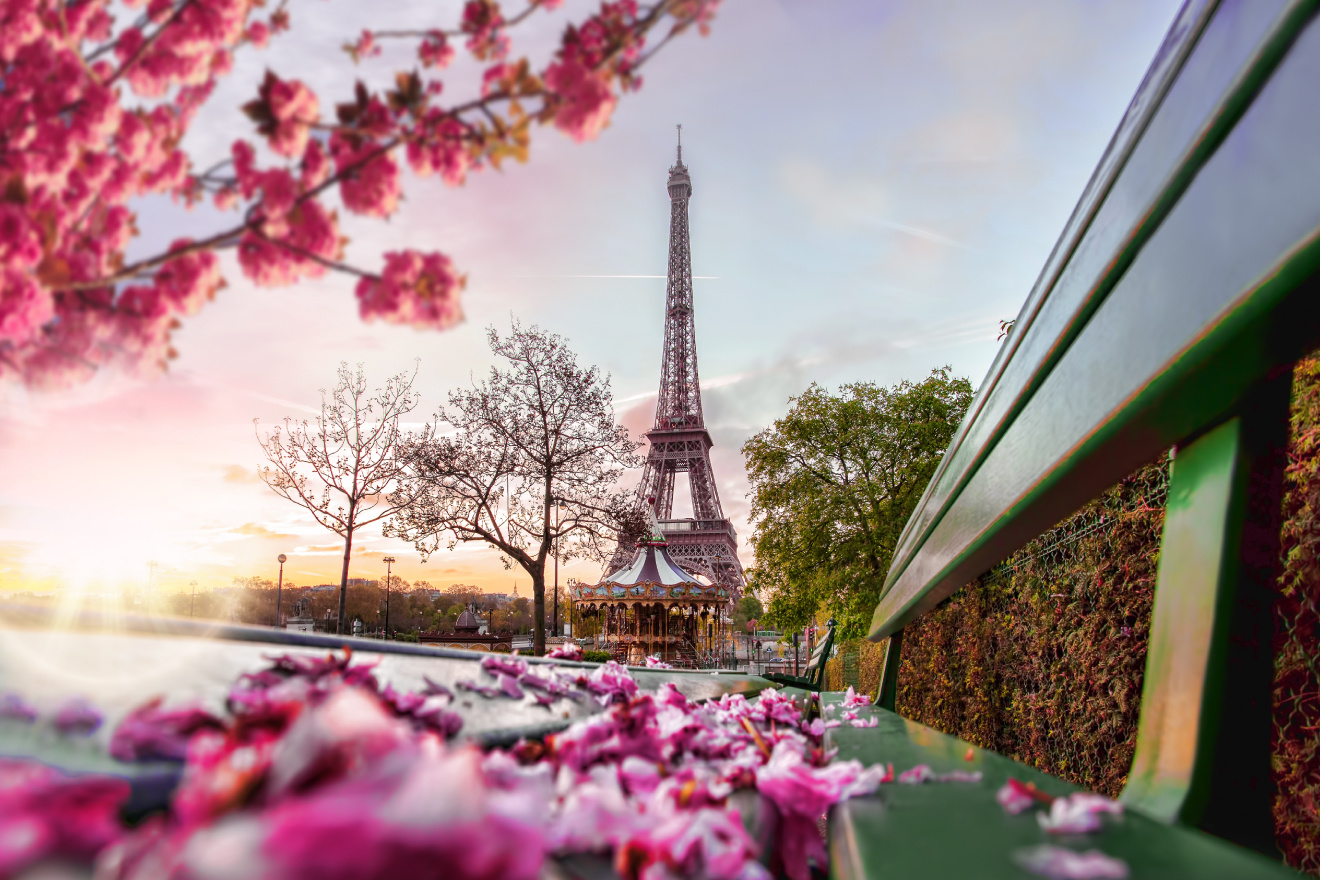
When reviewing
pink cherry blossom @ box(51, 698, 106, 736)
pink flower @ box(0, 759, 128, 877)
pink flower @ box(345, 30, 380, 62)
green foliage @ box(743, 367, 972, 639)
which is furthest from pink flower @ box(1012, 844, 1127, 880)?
green foliage @ box(743, 367, 972, 639)

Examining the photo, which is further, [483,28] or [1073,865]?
[483,28]

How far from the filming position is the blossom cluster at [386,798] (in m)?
0.35

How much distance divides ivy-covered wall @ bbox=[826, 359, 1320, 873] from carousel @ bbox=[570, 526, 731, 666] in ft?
48.2

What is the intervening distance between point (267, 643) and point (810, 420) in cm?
1834

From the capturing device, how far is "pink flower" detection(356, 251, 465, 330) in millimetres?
1144

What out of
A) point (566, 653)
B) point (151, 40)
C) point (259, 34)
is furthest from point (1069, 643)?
point (151, 40)

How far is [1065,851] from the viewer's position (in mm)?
596

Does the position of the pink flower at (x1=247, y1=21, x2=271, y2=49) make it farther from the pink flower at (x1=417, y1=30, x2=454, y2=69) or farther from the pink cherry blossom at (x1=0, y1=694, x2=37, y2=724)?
the pink cherry blossom at (x1=0, y1=694, x2=37, y2=724)

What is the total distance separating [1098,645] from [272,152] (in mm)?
3072

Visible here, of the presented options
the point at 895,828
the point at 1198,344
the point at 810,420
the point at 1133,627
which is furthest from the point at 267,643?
the point at 810,420

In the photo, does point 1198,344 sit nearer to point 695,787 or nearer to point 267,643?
point 695,787

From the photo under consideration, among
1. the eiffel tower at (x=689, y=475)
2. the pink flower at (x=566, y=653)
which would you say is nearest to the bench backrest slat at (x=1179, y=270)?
the pink flower at (x=566, y=653)

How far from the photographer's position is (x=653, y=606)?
20438 millimetres

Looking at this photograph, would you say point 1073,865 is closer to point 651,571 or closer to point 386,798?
point 386,798
